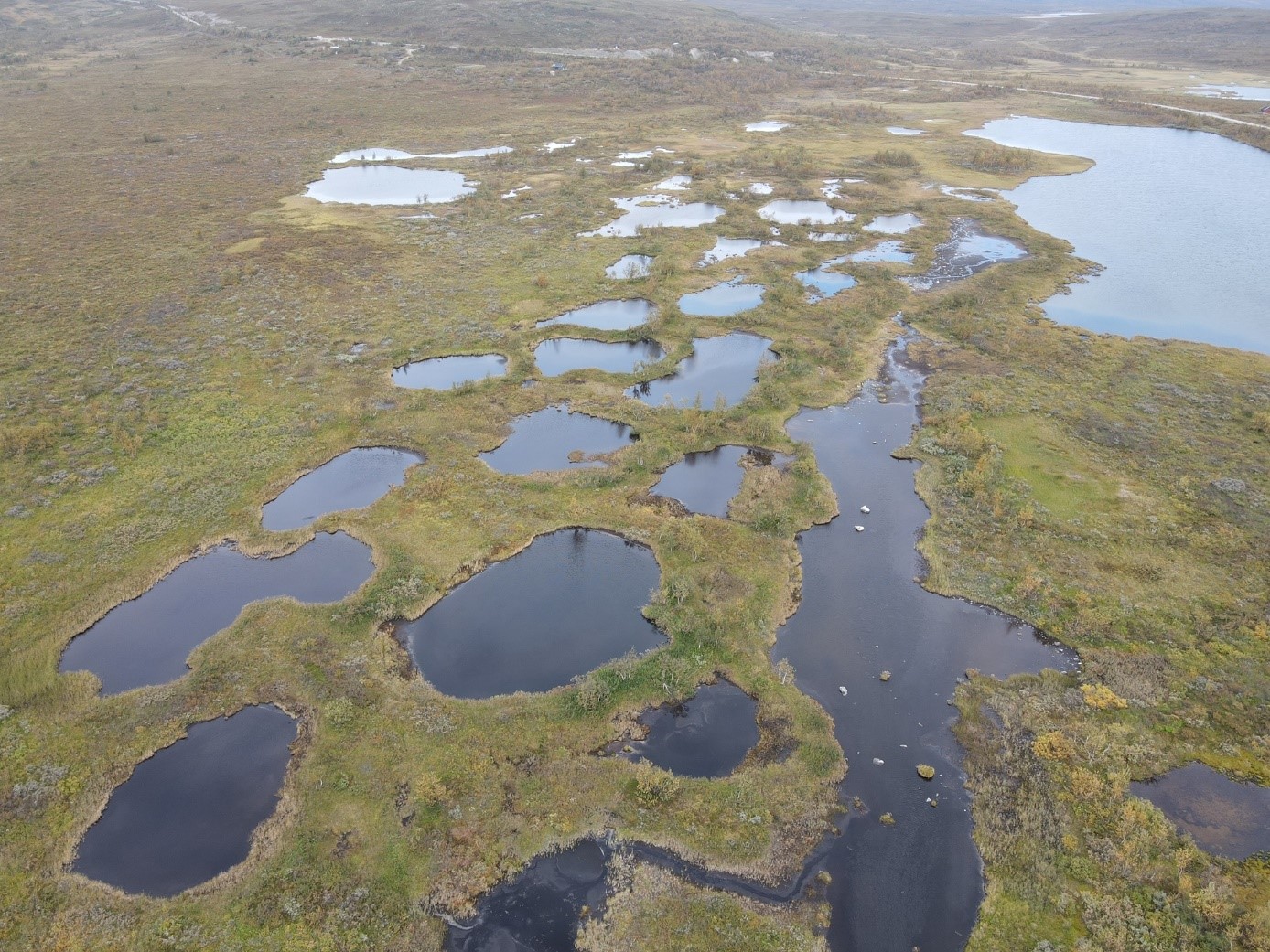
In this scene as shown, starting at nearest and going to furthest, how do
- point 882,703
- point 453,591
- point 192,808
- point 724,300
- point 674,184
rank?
point 192,808 < point 882,703 < point 453,591 < point 724,300 < point 674,184

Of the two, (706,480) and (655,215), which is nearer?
(706,480)

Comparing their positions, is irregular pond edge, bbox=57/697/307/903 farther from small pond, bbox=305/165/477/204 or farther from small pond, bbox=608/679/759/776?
small pond, bbox=305/165/477/204

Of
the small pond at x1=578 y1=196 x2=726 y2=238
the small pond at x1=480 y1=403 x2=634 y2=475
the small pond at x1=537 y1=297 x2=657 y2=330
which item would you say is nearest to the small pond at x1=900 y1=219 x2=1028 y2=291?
the small pond at x1=578 y1=196 x2=726 y2=238

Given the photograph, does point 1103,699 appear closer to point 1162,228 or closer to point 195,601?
point 195,601

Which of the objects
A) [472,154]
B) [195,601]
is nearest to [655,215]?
[472,154]

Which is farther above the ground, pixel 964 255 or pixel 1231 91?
pixel 1231 91

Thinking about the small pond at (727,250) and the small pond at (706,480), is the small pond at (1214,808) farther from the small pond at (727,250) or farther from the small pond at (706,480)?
the small pond at (727,250)
